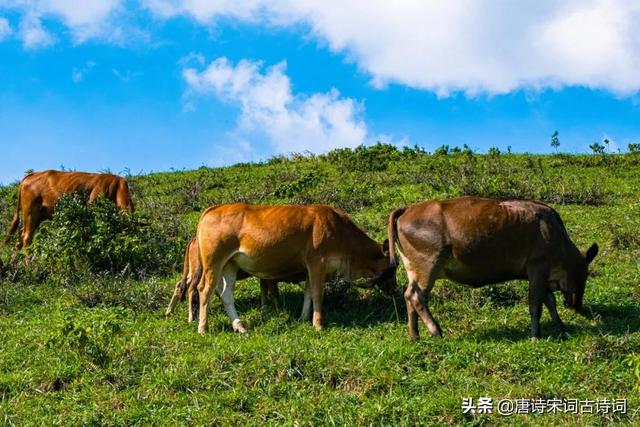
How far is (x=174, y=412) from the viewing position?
7164mm

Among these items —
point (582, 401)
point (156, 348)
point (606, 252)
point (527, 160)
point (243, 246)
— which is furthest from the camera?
point (527, 160)

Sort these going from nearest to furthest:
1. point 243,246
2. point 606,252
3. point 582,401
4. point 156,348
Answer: point 582,401, point 156,348, point 243,246, point 606,252

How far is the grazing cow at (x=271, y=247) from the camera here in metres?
9.93

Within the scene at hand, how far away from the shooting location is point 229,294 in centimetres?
1005

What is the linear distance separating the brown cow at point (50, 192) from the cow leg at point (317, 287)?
565cm

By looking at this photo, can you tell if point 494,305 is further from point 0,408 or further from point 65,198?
point 65,198

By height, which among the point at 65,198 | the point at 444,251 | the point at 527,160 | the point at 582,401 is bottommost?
the point at 582,401

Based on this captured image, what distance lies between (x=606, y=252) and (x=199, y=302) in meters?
6.50

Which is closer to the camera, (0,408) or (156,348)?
(0,408)

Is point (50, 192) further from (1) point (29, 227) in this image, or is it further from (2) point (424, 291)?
(2) point (424, 291)

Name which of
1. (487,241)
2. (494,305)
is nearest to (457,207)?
(487,241)

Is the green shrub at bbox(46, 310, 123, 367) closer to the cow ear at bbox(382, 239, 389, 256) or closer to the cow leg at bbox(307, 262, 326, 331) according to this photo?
the cow leg at bbox(307, 262, 326, 331)

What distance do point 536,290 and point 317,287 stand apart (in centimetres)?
268

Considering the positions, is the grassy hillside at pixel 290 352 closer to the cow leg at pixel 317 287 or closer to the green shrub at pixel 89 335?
the green shrub at pixel 89 335
